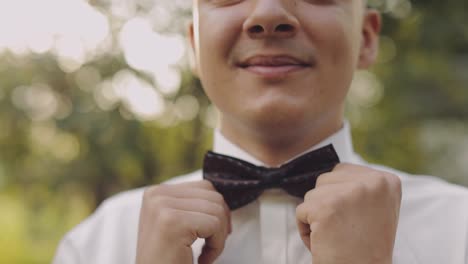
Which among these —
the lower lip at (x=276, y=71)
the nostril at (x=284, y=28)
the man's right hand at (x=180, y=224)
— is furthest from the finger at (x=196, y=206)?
the nostril at (x=284, y=28)

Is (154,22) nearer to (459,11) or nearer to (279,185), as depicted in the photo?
(459,11)

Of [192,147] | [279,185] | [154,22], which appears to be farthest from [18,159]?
[279,185]

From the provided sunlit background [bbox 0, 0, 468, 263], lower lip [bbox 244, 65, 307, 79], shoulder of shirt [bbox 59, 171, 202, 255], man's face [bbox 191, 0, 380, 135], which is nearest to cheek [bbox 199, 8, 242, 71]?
man's face [bbox 191, 0, 380, 135]

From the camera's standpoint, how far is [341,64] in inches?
52.3

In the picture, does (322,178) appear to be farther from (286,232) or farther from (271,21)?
(271,21)

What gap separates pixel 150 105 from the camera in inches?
135

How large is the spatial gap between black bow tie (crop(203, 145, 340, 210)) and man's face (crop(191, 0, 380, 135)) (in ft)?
0.29

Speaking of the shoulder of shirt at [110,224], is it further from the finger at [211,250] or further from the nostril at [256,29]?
the nostril at [256,29]

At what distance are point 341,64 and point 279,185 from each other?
32 cm

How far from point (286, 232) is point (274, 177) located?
14cm

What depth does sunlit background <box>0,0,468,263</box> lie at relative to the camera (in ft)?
9.20

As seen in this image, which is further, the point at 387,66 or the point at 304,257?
the point at 387,66

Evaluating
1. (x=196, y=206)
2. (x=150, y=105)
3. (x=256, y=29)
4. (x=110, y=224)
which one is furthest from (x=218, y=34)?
(x=150, y=105)

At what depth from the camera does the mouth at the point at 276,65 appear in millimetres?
1275
